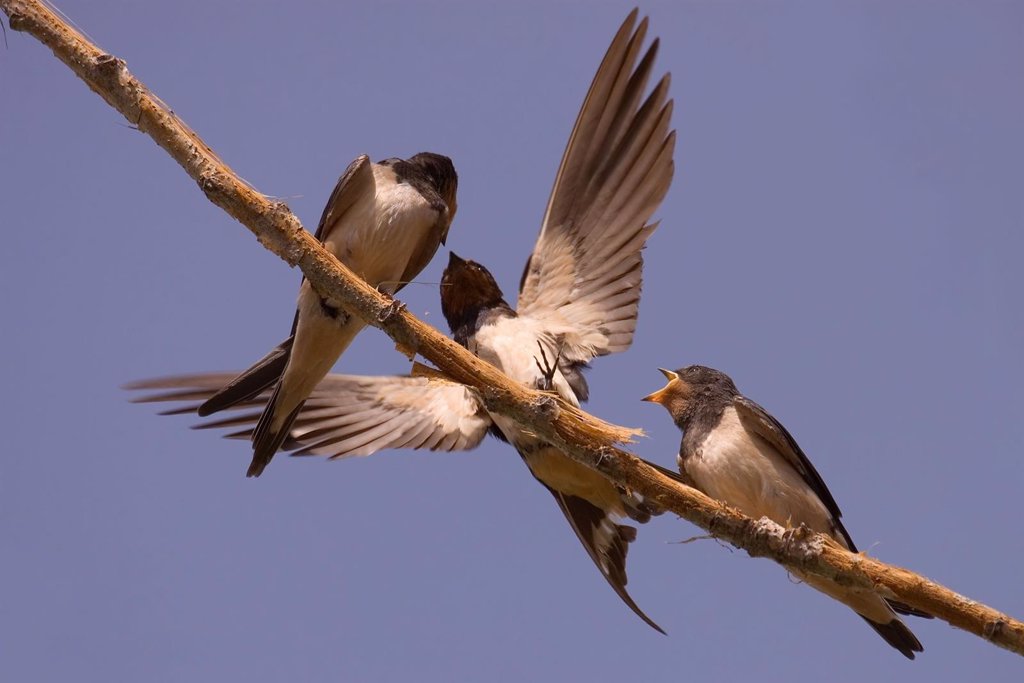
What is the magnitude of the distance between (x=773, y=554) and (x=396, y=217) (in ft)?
6.08

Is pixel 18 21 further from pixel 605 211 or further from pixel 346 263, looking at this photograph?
pixel 605 211

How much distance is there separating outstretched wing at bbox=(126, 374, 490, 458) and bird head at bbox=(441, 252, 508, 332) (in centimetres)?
46

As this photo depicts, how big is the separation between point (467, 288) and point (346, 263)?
20.7 inches

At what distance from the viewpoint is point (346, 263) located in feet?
13.7

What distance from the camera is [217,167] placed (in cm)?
335

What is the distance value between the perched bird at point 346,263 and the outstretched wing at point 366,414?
684 mm

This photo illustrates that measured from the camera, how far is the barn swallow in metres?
3.59

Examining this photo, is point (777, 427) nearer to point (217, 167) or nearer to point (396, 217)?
point (396, 217)

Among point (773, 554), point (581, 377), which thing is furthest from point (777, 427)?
point (581, 377)

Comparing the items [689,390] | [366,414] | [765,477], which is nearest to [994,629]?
[765,477]

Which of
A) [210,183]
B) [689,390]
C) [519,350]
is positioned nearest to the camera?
[210,183]

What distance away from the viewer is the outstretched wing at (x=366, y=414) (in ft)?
15.7

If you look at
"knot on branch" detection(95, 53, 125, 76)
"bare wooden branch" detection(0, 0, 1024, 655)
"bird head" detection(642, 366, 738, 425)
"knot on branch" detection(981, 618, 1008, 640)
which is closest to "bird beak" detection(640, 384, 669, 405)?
"bird head" detection(642, 366, 738, 425)

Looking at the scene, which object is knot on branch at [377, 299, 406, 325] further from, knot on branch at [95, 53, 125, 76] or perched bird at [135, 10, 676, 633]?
knot on branch at [95, 53, 125, 76]
